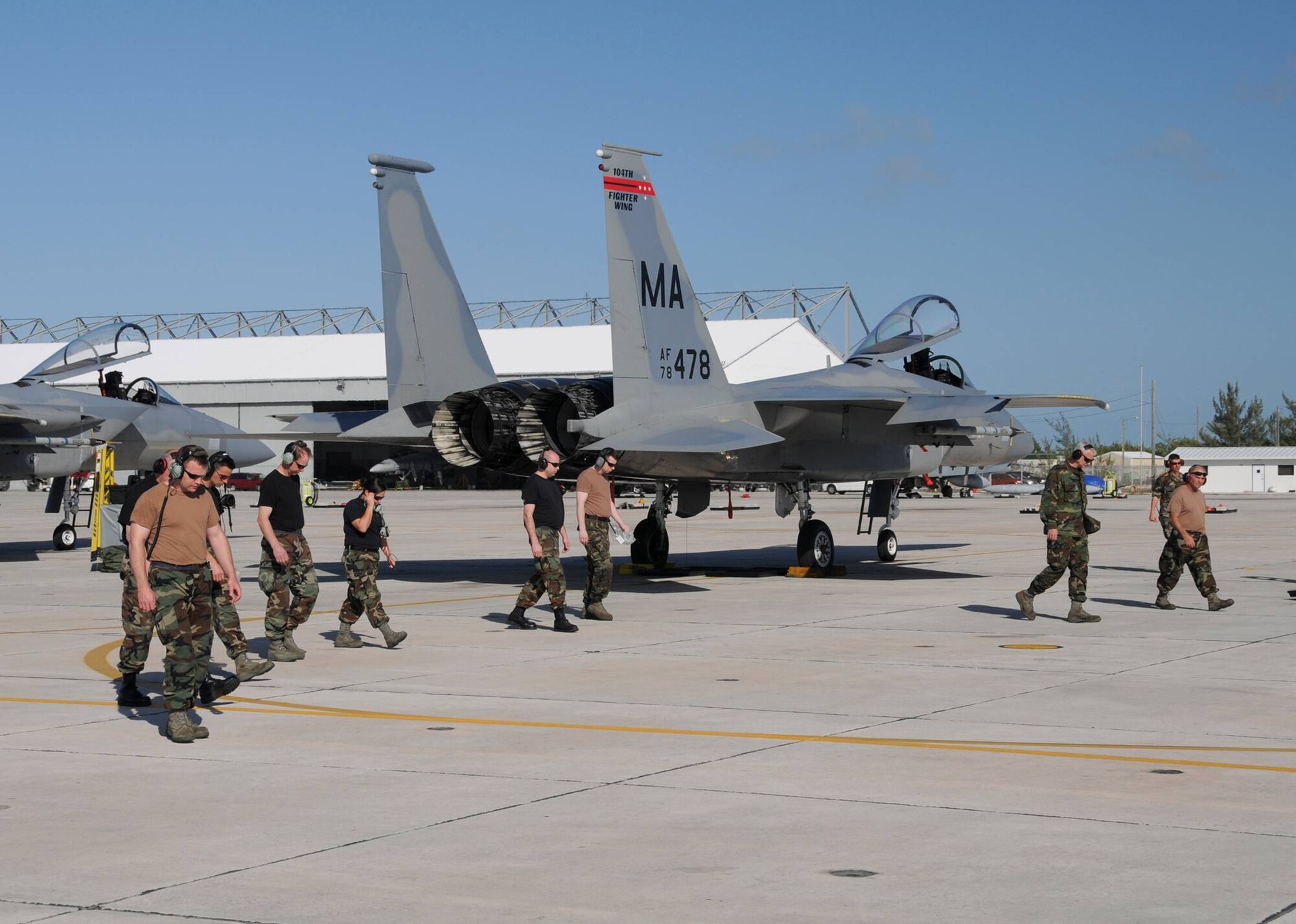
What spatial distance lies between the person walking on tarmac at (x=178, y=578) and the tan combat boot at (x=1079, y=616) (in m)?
9.46

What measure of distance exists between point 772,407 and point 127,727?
41.3ft

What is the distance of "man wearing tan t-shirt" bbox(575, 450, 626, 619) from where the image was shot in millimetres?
15102

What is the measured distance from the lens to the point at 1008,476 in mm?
77500

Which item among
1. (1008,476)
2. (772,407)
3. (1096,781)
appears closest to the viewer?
(1096,781)

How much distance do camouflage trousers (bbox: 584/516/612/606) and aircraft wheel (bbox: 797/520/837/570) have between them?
21.2ft

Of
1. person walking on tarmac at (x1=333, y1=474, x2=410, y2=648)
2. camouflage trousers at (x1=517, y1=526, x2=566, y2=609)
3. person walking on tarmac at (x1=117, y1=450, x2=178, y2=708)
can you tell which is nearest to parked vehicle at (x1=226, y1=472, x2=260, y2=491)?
camouflage trousers at (x1=517, y1=526, x2=566, y2=609)

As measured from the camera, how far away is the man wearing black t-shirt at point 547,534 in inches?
555

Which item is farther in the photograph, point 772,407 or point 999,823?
point 772,407

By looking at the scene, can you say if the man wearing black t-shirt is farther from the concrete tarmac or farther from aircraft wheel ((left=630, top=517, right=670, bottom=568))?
aircraft wheel ((left=630, top=517, right=670, bottom=568))

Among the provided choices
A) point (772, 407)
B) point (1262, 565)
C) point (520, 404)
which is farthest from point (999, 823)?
point (1262, 565)

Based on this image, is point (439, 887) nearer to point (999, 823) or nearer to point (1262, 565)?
point (999, 823)

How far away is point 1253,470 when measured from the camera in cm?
9394

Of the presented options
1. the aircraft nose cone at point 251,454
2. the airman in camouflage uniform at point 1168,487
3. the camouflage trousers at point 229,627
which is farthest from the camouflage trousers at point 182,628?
the aircraft nose cone at point 251,454

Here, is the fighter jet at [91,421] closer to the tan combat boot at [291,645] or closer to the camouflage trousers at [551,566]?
the camouflage trousers at [551,566]
